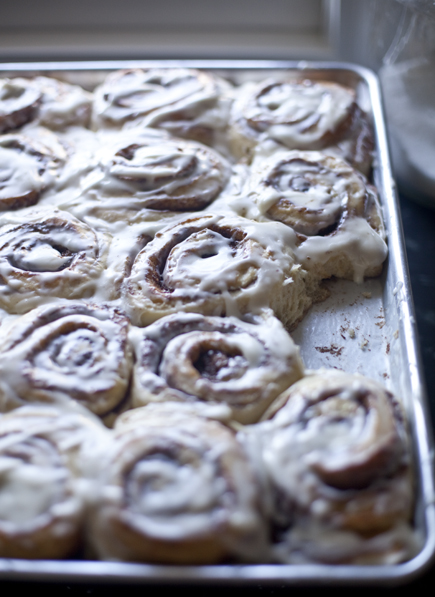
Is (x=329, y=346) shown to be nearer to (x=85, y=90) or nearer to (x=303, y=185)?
(x=303, y=185)

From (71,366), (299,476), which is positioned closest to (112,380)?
(71,366)

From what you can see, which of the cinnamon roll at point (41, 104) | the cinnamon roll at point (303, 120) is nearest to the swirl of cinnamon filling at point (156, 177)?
the cinnamon roll at point (303, 120)

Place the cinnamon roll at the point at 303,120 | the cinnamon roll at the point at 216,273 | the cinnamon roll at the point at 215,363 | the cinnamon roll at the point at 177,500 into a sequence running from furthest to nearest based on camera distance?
the cinnamon roll at the point at 303,120, the cinnamon roll at the point at 216,273, the cinnamon roll at the point at 215,363, the cinnamon roll at the point at 177,500

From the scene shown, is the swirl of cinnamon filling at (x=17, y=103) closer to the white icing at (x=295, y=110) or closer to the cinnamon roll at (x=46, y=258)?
the cinnamon roll at (x=46, y=258)

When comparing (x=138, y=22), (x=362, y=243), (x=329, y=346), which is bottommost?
(x=329, y=346)

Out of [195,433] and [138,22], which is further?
[138,22]
